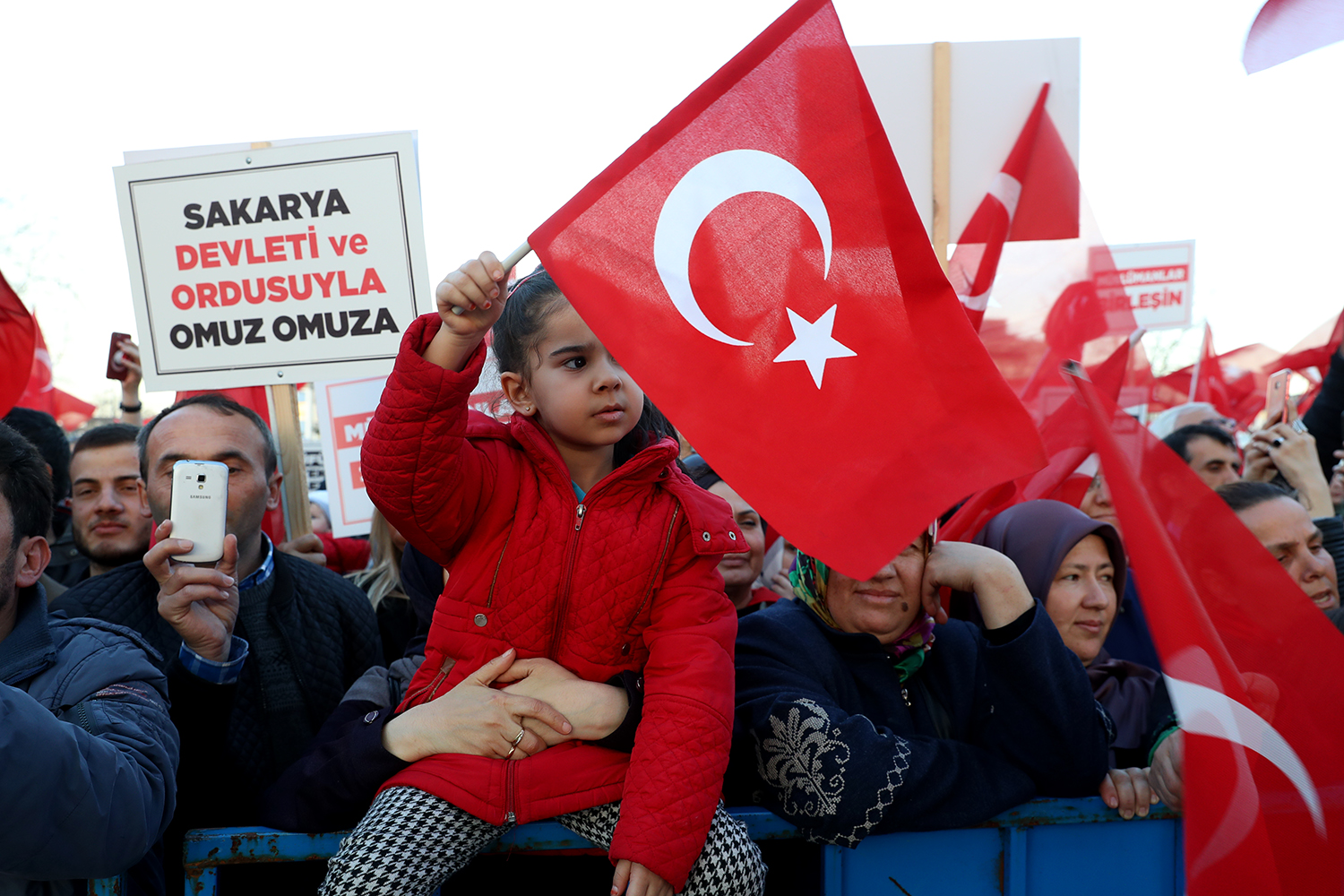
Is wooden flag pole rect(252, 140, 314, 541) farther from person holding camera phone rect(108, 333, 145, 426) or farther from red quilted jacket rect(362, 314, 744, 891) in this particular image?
red quilted jacket rect(362, 314, 744, 891)

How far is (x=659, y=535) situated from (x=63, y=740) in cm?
112

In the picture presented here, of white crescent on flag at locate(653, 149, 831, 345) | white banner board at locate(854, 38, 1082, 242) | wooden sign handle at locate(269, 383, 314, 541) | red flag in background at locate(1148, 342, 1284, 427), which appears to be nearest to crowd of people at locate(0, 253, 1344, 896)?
white crescent on flag at locate(653, 149, 831, 345)

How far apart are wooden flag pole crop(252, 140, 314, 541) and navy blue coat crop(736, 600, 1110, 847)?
6.58ft

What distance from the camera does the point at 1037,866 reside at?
225 centimetres

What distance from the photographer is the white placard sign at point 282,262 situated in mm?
3756

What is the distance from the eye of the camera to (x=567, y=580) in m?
2.10

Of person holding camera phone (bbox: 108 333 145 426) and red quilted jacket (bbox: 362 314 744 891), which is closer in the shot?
red quilted jacket (bbox: 362 314 744 891)

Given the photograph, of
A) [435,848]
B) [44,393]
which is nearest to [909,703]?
[435,848]

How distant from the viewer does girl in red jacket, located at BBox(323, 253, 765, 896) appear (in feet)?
6.13

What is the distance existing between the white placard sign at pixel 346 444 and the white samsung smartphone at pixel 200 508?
6.00 feet

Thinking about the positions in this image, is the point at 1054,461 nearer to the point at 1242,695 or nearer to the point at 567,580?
the point at 1242,695

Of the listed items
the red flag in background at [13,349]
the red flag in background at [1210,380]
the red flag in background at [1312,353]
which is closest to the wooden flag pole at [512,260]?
the red flag in background at [13,349]

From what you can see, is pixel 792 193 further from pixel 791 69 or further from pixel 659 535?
pixel 659 535

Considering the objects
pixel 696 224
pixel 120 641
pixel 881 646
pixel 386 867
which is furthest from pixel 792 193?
pixel 120 641
